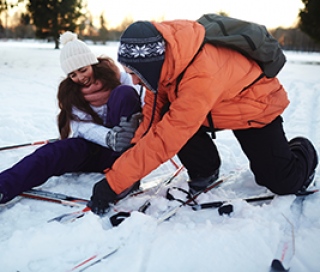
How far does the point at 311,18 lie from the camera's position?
42.6 feet

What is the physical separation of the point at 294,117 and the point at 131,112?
8.37ft

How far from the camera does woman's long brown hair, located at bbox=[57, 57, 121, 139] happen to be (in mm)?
2213

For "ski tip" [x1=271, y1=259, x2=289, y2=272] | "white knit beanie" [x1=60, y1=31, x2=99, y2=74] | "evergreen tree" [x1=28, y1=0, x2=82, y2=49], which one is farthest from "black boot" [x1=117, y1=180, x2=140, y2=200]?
"evergreen tree" [x1=28, y1=0, x2=82, y2=49]

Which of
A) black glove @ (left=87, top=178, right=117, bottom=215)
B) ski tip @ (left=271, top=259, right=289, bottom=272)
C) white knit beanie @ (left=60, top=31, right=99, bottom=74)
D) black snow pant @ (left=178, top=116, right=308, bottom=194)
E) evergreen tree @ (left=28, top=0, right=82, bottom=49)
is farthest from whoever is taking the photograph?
evergreen tree @ (left=28, top=0, right=82, bottom=49)

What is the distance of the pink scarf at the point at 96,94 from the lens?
224 cm

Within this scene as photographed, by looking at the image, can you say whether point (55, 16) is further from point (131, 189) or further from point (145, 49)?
point (145, 49)

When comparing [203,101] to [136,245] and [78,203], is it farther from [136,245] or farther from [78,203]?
[78,203]

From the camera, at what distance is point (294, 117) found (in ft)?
11.8

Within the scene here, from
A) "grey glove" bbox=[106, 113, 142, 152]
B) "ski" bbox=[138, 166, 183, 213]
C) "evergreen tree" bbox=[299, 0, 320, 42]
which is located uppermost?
"evergreen tree" bbox=[299, 0, 320, 42]

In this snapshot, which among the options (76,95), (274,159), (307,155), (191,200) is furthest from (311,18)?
(191,200)

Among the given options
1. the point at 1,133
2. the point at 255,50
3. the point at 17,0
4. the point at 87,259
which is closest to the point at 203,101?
the point at 255,50

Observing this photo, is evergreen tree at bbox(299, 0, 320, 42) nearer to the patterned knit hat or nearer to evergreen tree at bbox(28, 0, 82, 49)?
evergreen tree at bbox(28, 0, 82, 49)

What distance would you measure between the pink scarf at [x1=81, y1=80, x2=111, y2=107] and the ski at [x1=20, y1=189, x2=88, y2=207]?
84 cm

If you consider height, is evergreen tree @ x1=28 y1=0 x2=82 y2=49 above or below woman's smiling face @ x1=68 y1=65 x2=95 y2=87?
above
